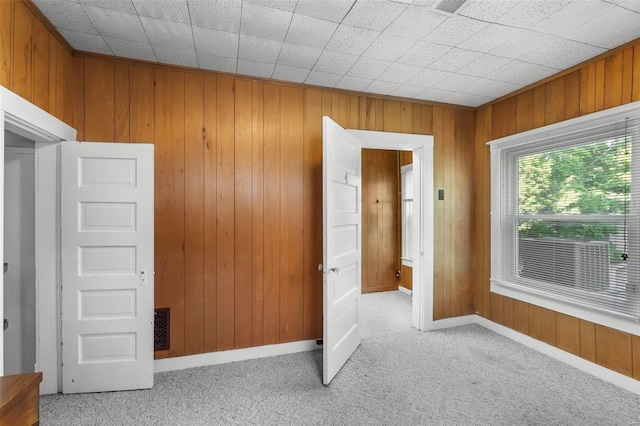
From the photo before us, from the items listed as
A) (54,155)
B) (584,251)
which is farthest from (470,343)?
(54,155)

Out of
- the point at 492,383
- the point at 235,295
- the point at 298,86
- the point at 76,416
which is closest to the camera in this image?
the point at 76,416

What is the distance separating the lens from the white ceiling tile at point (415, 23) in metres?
1.96

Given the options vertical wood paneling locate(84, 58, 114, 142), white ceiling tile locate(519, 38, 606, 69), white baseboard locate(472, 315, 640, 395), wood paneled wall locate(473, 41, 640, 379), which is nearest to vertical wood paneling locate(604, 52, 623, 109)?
wood paneled wall locate(473, 41, 640, 379)

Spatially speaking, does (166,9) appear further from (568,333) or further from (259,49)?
(568,333)

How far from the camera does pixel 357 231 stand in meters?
3.12

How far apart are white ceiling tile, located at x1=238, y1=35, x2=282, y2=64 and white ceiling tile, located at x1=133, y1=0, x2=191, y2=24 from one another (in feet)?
1.30

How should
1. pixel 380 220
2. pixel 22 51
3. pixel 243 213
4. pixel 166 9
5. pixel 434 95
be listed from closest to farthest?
pixel 22 51 → pixel 166 9 → pixel 243 213 → pixel 434 95 → pixel 380 220

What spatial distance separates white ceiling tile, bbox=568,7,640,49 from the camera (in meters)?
1.96

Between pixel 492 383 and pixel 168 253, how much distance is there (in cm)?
282

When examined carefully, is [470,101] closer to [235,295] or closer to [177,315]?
[235,295]

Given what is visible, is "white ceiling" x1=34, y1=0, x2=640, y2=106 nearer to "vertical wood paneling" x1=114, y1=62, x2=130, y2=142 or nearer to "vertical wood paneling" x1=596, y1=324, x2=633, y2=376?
"vertical wood paneling" x1=114, y1=62, x2=130, y2=142

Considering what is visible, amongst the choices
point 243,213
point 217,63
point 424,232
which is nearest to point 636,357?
point 424,232

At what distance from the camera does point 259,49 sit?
240 cm

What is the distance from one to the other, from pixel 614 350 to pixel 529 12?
257 cm
